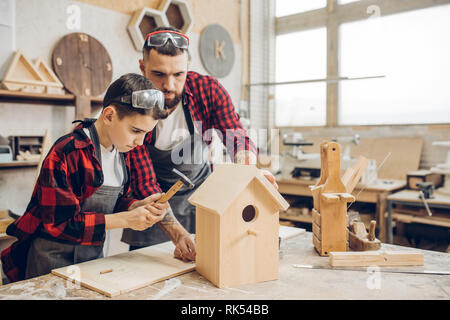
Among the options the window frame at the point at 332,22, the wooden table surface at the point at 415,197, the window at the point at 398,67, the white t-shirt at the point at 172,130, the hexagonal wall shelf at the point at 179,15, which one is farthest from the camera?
the window frame at the point at 332,22

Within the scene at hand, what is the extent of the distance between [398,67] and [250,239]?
3681 millimetres

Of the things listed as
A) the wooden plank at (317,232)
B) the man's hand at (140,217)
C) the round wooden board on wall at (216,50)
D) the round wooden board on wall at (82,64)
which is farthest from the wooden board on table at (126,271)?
the round wooden board on wall at (216,50)

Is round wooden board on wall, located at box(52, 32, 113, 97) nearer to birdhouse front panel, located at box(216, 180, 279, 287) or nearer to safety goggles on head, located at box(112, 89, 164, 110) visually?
safety goggles on head, located at box(112, 89, 164, 110)

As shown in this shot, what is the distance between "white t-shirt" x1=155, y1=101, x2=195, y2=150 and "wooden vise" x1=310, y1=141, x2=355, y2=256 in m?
0.79

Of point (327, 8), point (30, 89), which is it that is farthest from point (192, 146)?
point (327, 8)

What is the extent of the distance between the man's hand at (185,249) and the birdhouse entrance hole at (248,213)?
0.89 ft

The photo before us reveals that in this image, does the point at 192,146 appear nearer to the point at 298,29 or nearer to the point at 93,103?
the point at 93,103

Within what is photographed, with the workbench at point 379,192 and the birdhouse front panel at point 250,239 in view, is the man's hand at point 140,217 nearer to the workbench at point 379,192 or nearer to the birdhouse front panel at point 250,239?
the birdhouse front panel at point 250,239

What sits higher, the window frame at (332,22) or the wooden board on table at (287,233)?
the window frame at (332,22)

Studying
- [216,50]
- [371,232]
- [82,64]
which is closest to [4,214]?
[82,64]

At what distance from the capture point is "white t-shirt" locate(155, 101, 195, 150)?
1.84m

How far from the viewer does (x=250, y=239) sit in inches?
42.8

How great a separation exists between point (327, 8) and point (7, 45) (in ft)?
11.7

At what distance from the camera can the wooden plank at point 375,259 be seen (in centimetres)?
123
